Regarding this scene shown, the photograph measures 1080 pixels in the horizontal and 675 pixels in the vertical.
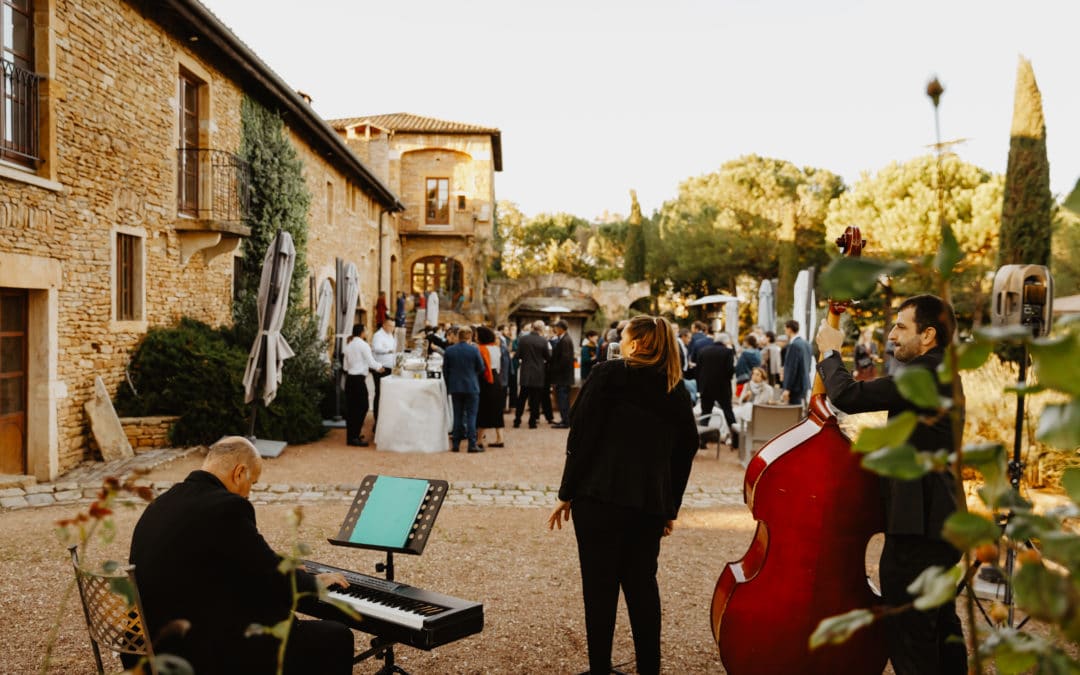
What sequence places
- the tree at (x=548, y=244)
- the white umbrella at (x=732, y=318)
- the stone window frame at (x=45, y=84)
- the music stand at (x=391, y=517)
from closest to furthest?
the music stand at (x=391, y=517) → the stone window frame at (x=45, y=84) → the white umbrella at (x=732, y=318) → the tree at (x=548, y=244)

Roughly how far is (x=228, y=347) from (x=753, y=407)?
6.90 m

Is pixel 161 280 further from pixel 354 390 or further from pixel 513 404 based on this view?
pixel 513 404

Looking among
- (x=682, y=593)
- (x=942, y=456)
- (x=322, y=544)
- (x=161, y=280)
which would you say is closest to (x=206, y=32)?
(x=161, y=280)

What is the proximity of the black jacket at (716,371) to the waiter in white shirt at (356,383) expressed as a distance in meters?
4.42

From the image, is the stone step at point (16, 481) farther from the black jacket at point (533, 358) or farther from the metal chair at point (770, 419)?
the metal chair at point (770, 419)

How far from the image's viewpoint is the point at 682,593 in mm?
5418

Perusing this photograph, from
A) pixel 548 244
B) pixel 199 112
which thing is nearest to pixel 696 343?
pixel 199 112

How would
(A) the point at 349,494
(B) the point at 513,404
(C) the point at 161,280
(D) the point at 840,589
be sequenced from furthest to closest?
1. (B) the point at 513,404
2. (C) the point at 161,280
3. (A) the point at 349,494
4. (D) the point at 840,589

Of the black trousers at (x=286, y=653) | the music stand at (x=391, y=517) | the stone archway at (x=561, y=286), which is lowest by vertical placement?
the black trousers at (x=286, y=653)

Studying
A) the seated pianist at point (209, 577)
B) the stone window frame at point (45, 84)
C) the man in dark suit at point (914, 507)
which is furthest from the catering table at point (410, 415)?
the man in dark suit at point (914, 507)

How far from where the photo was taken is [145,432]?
9516 mm

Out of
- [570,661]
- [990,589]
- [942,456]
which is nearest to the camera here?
[942,456]

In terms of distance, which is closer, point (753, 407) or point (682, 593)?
point (682, 593)

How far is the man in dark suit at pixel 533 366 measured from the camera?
1264cm
